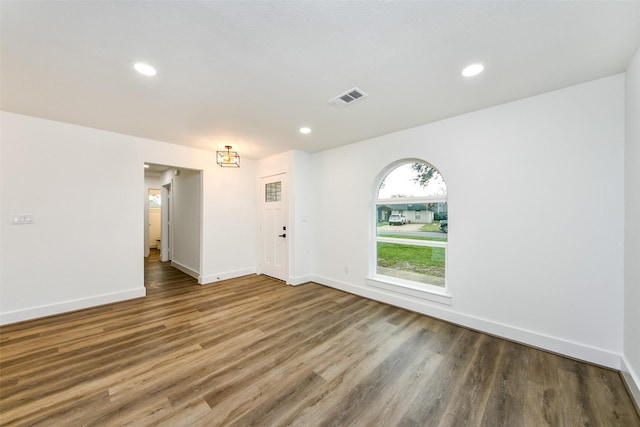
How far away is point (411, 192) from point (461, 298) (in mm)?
1536

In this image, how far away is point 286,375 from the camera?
6.35 feet

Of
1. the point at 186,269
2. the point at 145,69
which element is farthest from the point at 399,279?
the point at 186,269

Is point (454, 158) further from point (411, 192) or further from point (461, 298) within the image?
point (461, 298)

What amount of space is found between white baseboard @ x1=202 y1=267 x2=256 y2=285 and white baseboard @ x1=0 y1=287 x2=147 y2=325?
0.92 meters

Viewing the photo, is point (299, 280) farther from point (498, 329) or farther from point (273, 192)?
point (498, 329)

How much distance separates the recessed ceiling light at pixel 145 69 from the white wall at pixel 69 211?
220 centimetres

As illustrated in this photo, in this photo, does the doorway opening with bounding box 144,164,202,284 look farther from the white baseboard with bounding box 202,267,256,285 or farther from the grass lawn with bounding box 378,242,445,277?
the grass lawn with bounding box 378,242,445,277

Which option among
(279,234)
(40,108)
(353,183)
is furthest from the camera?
(279,234)

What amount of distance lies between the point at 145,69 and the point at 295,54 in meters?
1.28

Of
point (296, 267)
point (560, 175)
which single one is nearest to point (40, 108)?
point (296, 267)

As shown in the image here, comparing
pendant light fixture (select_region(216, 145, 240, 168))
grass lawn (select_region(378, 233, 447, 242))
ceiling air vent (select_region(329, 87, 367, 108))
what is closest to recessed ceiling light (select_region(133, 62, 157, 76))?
ceiling air vent (select_region(329, 87, 367, 108))

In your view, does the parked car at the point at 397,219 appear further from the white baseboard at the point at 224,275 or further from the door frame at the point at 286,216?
the white baseboard at the point at 224,275

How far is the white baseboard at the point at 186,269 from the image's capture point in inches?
190

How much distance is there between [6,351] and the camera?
7.32 feet
